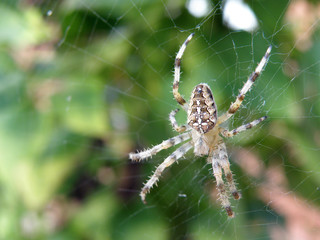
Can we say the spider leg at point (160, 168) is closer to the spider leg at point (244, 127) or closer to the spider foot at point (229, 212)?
the spider leg at point (244, 127)

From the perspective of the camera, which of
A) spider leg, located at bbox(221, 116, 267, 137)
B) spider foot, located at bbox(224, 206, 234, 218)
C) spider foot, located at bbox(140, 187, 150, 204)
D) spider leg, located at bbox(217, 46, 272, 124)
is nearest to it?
spider leg, located at bbox(217, 46, 272, 124)

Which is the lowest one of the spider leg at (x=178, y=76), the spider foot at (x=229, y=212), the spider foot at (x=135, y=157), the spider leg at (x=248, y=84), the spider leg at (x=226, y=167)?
the spider foot at (x=229, y=212)

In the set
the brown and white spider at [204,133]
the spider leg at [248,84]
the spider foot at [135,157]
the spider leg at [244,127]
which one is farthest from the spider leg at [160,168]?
the spider leg at [248,84]

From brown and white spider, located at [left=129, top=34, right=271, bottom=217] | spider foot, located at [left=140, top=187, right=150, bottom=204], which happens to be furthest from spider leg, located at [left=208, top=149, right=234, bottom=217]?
spider foot, located at [left=140, top=187, right=150, bottom=204]

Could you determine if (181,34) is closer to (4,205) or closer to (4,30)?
(4,30)

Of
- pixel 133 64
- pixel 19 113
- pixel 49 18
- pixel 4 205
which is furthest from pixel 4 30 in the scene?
pixel 4 205

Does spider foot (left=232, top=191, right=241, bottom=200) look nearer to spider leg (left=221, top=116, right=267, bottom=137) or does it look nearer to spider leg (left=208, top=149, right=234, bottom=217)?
spider leg (left=208, top=149, right=234, bottom=217)

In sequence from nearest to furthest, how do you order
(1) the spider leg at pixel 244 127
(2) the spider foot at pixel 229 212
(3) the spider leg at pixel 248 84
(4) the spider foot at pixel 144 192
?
(3) the spider leg at pixel 248 84, (1) the spider leg at pixel 244 127, (2) the spider foot at pixel 229 212, (4) the spider foot at pixel 144 192

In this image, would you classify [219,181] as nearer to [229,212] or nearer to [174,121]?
[229,212]
